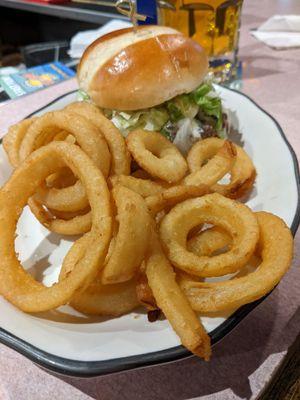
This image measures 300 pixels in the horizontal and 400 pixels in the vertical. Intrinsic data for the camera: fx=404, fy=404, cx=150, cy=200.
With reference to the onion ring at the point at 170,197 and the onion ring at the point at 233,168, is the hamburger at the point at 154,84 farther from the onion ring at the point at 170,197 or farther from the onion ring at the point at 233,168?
the onion ring at the point at 170,197

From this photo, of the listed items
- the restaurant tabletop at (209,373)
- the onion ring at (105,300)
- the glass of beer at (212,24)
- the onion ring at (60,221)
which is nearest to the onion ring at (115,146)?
the onion ring at (60,221)

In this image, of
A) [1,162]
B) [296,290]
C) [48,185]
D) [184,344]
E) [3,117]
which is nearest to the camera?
[184,344]

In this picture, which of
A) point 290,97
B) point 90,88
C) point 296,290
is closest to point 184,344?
point 296,290

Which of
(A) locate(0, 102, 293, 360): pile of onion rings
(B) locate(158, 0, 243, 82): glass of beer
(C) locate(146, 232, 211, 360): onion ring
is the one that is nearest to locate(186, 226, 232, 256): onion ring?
(A) locate(0, 102, 293, 360): pile of onion rings

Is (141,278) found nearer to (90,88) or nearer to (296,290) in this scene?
Result: (296,290)

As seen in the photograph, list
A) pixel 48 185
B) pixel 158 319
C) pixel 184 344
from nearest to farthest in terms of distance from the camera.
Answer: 1. pixel 184 344
2. pixel 158 319
3. pixel 48 185

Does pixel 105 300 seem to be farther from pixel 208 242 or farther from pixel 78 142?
pixel 78 142

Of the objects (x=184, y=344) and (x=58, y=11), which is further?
(x=58, y=11)
